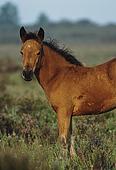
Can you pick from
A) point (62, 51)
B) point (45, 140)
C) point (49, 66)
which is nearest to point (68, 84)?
point (49, 66)

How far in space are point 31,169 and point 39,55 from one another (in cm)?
286

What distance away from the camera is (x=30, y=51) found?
28.7 feet

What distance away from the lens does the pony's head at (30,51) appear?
28.2ft

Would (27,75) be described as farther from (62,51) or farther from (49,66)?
(62,51)

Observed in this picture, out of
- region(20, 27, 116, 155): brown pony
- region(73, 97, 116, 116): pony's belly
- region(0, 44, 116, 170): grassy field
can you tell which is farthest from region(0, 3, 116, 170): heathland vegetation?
region(73, 97, 116, 116): pony's belly

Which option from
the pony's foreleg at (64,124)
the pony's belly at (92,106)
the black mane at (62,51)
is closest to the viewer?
the pony's foreleg at (64,124)

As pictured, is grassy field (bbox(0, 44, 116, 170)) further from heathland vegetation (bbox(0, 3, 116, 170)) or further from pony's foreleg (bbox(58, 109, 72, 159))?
pony's foreleg (bbox(58, 109, 72, 159))

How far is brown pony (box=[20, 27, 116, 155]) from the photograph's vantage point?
28.6 ft

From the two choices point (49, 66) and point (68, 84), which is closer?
point (68, 84)

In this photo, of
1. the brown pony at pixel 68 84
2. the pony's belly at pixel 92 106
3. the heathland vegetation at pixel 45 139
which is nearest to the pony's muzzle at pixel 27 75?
the brown pony at pixel 68 84

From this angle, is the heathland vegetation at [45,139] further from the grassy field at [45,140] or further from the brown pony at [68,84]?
the brown pony at [68,84]

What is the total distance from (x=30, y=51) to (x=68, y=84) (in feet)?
2.71

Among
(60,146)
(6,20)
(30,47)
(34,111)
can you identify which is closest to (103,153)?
(60,146)

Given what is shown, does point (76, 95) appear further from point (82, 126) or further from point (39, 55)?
point (82, 126)
